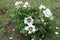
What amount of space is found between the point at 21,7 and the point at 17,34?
1.61 feet

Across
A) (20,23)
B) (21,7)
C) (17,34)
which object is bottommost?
(17,34)

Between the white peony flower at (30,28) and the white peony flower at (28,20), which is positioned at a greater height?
the white peony flower at (28,20)

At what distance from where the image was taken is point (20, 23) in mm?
3170

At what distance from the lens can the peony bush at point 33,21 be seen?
3084mm

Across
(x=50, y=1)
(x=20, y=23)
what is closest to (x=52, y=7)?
(x=50, y=1)

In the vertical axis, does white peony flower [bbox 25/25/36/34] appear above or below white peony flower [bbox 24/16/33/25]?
below

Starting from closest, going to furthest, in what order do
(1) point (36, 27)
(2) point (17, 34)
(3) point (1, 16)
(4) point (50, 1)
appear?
(1) point (36, 27) → (2) point (17, 34) → (3) point (1, 16) → (4) point (50, 1)

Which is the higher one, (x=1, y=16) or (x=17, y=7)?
(x=17, y=7)

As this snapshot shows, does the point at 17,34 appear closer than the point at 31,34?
No

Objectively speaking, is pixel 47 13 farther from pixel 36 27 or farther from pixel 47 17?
pixel 36 27

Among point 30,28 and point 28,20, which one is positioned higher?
point 28,20

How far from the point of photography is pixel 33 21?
10.2ft

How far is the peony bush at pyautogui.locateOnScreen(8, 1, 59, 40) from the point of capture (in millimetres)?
3084

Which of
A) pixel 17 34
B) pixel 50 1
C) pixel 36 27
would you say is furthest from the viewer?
pixel 50 1
